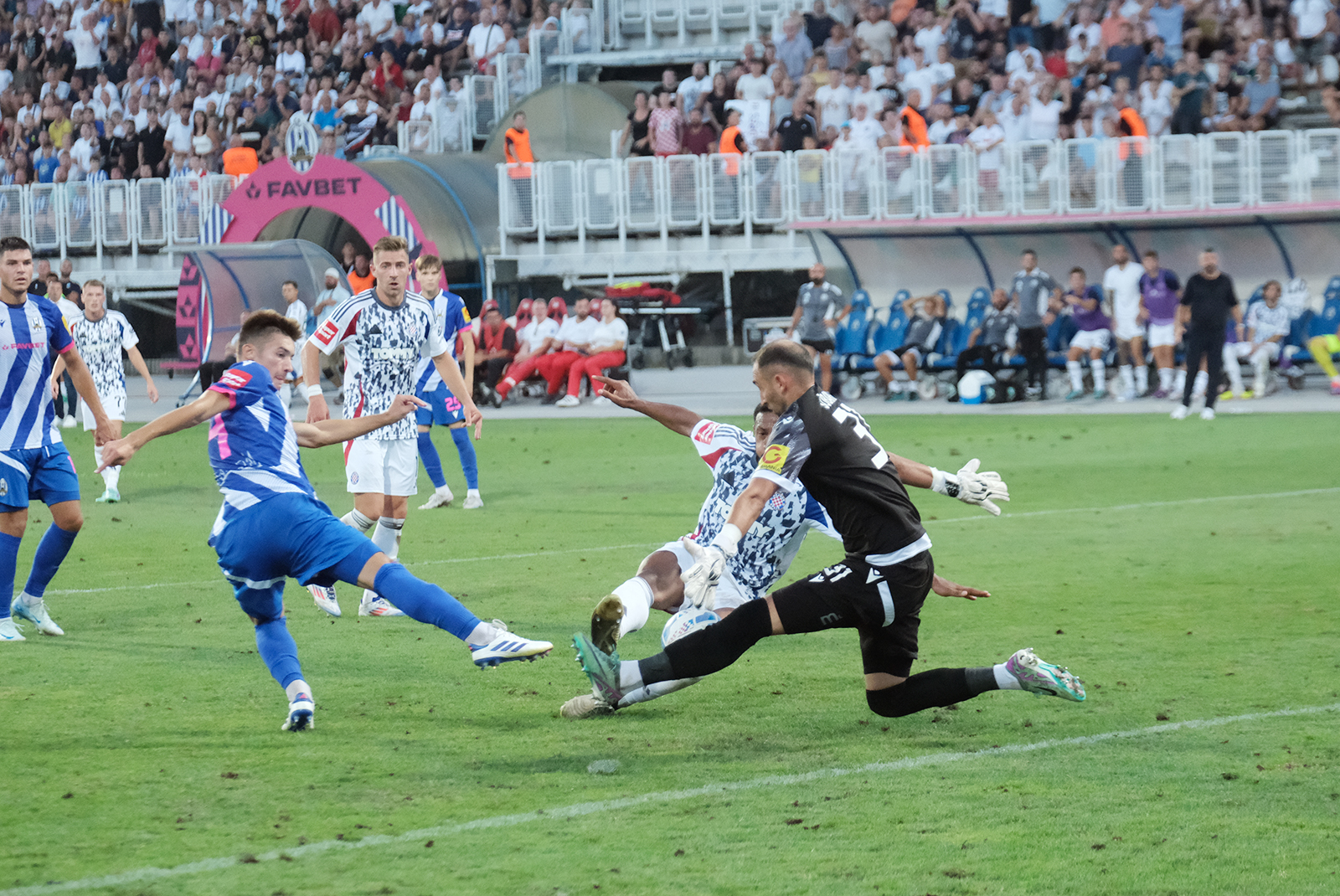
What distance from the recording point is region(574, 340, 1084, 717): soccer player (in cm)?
569

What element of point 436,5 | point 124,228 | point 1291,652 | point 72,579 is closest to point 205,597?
point 72,579

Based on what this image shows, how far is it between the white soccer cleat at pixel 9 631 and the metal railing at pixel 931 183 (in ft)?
60.7

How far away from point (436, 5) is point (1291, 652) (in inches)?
1178

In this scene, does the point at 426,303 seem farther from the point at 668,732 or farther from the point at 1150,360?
the point at 1150,360

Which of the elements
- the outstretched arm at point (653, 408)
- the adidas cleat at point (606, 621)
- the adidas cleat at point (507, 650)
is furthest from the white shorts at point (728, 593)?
the adidas cleat at point (507, 650)

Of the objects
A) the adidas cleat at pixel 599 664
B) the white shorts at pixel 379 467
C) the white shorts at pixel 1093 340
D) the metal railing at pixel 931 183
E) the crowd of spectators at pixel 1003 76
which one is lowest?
the adidas cleat at pixel 599 664

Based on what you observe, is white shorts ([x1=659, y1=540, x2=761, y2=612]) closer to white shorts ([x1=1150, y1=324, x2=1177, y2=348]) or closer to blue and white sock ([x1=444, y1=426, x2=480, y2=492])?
blue and white sock ([x1=444, y1=426, x2=480, y2=492])

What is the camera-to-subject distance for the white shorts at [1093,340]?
22172mm

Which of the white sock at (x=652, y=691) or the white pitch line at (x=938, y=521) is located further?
the white pitch line at (x=938, y=521)

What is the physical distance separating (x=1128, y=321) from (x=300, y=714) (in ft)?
59.3

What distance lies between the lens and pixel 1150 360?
23.0 metres

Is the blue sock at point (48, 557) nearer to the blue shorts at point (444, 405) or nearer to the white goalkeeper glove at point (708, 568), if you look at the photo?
the white goalkeeper glove at point (708, 568)

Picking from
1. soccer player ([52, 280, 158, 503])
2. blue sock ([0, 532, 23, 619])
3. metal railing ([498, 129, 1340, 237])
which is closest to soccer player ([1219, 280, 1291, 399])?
metal railing ([498, 129, 1340, 237])

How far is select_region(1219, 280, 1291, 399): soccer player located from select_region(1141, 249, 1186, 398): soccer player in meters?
0.72
